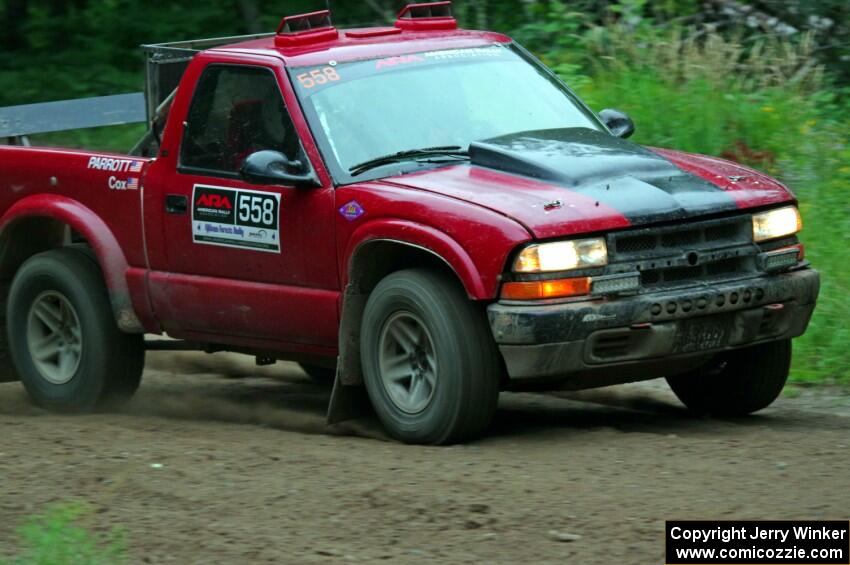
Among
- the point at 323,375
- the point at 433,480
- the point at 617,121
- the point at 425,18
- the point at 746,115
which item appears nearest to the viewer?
the point at 433,480

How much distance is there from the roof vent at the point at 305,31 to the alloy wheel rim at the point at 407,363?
5.16 ft

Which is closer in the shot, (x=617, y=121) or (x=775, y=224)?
(x=775, y=224)

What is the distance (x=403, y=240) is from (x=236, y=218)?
1.04 metres

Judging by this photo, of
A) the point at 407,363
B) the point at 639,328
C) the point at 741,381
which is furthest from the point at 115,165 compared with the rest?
the point at 741,381

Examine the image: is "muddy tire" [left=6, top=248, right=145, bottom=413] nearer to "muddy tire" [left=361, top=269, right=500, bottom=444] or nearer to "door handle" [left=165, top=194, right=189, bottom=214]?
"door handle" [left=165, top=194, right=189, bottom=214]

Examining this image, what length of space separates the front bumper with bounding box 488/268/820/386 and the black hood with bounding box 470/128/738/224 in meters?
0.33

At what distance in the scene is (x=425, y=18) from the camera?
7617 millimetres

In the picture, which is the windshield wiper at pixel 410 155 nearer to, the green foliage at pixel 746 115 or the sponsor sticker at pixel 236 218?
the sponsor sticker at pixel 236 218

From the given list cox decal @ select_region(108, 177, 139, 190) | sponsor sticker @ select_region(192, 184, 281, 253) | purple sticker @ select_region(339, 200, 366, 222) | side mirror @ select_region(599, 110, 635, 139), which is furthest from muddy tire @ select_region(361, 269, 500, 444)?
side mirror @ select_region(599, 110, 635, 139)

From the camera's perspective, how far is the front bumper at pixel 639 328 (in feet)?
19.1

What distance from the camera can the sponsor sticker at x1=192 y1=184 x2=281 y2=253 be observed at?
22.0 feet

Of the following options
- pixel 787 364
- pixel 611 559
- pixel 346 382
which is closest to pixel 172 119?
pixel 346 382

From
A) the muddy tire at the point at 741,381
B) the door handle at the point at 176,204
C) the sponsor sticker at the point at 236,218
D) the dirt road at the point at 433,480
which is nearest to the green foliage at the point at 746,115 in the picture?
the muddy tire at the point at 741,381

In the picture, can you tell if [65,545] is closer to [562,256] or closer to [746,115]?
[562,256]
